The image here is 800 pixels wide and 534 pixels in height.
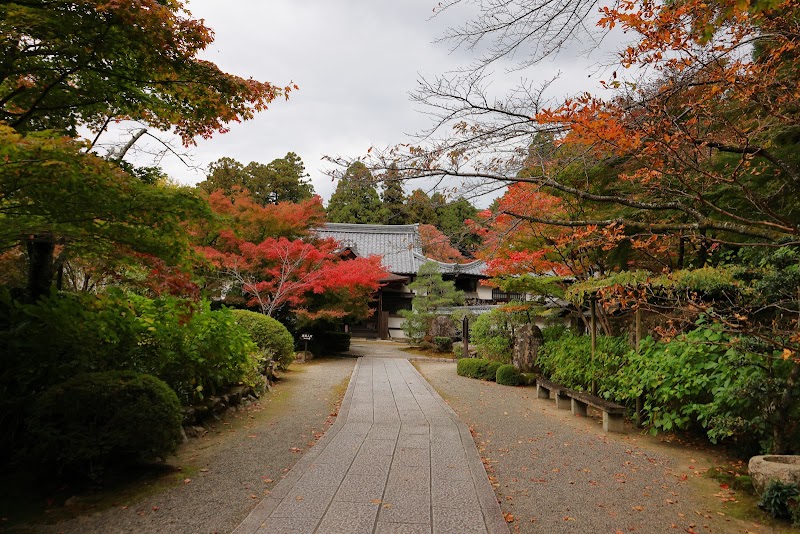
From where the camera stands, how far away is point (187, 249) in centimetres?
479

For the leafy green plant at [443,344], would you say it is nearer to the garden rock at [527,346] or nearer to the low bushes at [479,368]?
the low bushes at [479,368]

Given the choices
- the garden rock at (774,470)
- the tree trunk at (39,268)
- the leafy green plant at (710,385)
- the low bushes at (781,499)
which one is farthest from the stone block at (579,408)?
the tree trunk at (39,268)

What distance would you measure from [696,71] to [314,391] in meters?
8.46

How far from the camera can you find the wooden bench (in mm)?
6996

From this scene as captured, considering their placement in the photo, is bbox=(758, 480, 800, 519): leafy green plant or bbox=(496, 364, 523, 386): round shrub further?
bbox=(496, 364, 523, 386): round shrub

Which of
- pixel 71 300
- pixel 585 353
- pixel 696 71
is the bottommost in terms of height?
pixel 585 353

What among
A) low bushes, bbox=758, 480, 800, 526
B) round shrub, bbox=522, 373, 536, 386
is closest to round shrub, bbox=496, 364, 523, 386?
round shrub, bbox=522, 373, 536, 386

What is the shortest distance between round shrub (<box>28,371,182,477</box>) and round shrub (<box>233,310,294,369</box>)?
672 cm

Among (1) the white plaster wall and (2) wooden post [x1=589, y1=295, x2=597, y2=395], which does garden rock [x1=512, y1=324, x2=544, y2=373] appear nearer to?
(2) wooden post [x1=589, y1=295, x2=597, y2=395]

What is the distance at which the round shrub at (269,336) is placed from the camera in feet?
38.0

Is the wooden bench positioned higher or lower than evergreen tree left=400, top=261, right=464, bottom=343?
lower

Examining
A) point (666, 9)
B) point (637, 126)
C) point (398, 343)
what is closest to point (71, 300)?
point (637, 126)

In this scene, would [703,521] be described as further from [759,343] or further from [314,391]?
[314,391]

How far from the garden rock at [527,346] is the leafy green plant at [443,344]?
7881 mm
